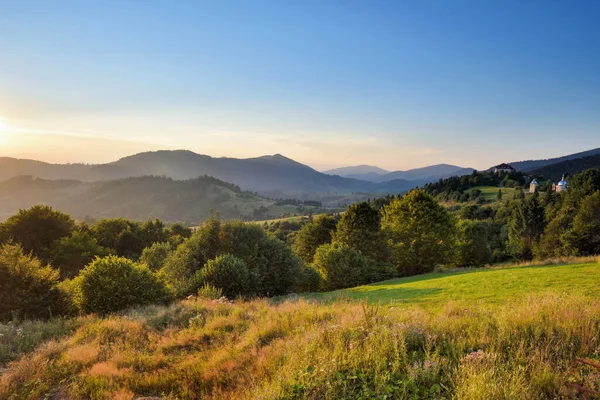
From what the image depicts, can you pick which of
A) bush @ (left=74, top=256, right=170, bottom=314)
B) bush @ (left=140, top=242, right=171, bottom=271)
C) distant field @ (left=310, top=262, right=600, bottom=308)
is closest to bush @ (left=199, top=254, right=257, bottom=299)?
bush @ (left=74, top=256, right=170, bottom=314)

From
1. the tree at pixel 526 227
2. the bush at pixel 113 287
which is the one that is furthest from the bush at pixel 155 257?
the tree at pixel 526 227

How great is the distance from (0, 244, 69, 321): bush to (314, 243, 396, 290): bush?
2411 centimetres

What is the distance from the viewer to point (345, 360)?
6.06 m

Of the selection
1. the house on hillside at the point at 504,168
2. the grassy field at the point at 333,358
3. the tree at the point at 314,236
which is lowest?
the tree at the point at 314,236

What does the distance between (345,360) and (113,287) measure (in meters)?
16.4

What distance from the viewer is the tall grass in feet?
17.3

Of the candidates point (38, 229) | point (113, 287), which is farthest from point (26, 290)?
point (38, 229)

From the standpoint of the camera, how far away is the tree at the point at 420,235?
134ft

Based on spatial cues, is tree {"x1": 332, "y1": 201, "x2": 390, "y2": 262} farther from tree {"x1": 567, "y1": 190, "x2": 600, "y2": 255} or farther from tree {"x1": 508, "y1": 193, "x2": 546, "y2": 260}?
tree {"x1": 508, "y1": 193, "x2": 546, "y2": 260}

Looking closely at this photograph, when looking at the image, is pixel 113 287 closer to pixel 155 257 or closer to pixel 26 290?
pixel 26 290

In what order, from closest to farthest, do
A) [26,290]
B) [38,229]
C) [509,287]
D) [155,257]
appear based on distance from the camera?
[509,287]
[26,290]
[38,229]
[155,257]

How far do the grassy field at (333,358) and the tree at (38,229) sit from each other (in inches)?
1345

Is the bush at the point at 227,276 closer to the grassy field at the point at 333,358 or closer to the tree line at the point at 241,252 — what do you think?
the tree line at the point at 241,252

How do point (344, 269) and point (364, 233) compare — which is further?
point (364, 233)
